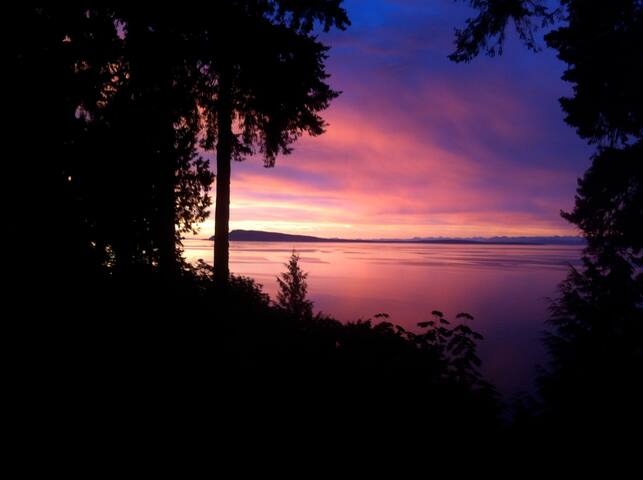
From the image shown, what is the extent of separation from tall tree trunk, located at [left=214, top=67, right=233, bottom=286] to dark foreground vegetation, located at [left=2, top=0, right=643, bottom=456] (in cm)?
6

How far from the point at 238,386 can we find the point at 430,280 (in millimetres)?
64617

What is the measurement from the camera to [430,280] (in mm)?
65500

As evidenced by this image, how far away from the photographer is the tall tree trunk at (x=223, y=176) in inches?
420

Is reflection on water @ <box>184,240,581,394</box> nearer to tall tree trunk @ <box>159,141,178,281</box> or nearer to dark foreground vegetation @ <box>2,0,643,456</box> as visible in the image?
dark foreground vegetation @ <box>2,0,643,456</box>

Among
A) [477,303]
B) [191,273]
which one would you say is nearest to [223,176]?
[191,273]

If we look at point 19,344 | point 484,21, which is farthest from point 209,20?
point 19,344

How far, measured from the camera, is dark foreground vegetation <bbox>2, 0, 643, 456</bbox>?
4.33m

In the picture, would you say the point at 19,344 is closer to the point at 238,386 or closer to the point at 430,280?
the point at 238,386

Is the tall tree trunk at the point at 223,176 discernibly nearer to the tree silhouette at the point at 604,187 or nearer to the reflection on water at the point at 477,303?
the tree silhouette at the point at 604,187

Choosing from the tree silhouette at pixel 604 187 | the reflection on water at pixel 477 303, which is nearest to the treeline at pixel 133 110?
the tree silhouette at pixel 604 187

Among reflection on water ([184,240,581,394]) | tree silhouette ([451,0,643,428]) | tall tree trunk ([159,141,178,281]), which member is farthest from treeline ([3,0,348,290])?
reflection on water ([184,240,581,394])

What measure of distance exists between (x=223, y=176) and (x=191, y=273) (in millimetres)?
3553

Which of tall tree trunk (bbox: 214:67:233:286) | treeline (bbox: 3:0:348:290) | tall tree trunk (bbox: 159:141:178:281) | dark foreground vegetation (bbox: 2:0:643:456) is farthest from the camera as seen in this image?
tall tree trunk (bbox: 214:67:233:286)

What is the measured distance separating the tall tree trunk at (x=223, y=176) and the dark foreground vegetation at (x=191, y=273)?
2.2 inches
